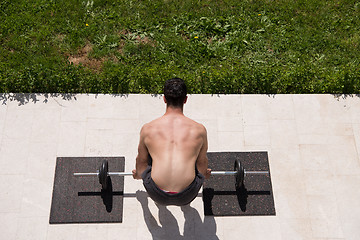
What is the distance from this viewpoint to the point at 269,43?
6625 millimetres

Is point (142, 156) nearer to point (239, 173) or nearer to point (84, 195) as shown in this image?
point (239, 173)

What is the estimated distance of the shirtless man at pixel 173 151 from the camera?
3475 millimetres

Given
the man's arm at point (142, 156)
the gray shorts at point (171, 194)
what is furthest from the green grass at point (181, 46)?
the gray shorts at point (171, 194)

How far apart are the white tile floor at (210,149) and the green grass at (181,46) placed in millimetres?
316

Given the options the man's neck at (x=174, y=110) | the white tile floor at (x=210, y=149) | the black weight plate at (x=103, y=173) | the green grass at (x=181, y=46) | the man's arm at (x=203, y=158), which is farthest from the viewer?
the green grass at (x=181, y=46)

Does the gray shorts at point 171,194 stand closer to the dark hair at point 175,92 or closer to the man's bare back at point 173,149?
the man's bare back at point 173,149

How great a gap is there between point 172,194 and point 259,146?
2534mm

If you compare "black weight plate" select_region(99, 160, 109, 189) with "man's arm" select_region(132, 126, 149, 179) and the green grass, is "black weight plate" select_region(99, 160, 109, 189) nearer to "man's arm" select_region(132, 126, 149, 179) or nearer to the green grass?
"man's arm" select_region(132, 126, 149, 179)

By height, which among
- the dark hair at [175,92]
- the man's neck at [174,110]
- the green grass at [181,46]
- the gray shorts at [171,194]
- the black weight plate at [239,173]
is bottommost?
the gray shorts at [171,194]

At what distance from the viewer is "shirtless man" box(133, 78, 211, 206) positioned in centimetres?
347

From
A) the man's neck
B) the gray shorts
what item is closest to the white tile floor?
the gray shorts

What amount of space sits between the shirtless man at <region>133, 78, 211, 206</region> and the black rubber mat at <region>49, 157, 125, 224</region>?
5.25 ft

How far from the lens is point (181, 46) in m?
6.51

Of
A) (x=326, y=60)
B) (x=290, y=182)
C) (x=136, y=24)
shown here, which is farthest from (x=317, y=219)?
(x=136, y=24)
